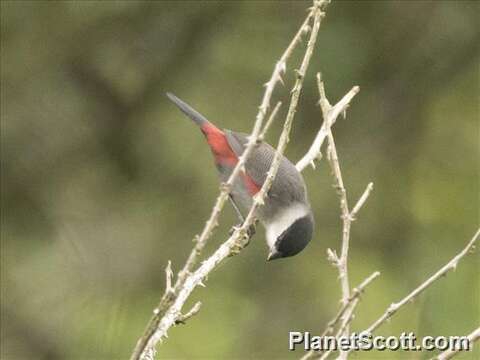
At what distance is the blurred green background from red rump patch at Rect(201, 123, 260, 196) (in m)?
2.95

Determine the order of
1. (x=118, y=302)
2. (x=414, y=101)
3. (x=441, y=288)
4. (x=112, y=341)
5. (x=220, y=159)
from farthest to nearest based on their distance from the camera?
(x=414, y=101), (x=118, y=302), (x=112, y=341), (x=441, y=288), (x=220, y=159)

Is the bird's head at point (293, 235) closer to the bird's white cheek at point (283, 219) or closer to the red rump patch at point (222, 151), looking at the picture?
the bird's white cheek at point (283, 219)

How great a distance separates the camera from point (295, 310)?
847 centimetres

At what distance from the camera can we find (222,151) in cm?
472

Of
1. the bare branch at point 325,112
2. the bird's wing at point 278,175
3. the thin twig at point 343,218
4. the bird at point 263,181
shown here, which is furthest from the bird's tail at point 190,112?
the thin twig at point 343,218

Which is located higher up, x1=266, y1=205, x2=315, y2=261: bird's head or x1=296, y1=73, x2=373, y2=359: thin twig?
x1=266, y1=205, x2=315, y2=261: bird's head

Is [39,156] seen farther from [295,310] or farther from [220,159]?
[220,159]

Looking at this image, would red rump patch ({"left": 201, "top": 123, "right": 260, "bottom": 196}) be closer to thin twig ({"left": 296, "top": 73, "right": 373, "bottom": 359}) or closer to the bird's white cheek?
the bird's white cheek

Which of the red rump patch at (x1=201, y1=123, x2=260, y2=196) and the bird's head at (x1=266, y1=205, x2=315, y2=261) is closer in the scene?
the bird's head at (x1=266, y1=205, x2=315, y2=261)

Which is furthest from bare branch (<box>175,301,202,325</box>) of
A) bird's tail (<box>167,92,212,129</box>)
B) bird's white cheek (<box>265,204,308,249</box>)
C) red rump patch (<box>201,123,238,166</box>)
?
bird's tail (<box>167,92,212,129</box>)

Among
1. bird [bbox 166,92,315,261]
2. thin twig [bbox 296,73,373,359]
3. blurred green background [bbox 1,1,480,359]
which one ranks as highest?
blurred green background [bbox 1,1,480,359]

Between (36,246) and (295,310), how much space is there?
2.48m

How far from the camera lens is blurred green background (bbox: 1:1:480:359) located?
796 cm

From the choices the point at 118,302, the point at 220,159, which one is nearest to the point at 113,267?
the point at 118,302
